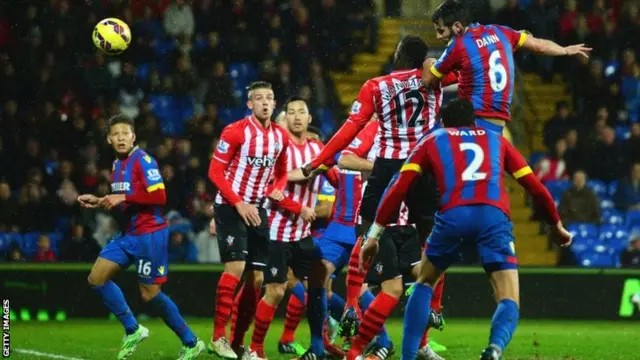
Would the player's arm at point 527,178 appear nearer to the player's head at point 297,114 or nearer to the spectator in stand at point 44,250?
the player's head at point 297,114

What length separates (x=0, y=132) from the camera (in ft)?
56.5

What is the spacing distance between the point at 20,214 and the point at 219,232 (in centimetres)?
700

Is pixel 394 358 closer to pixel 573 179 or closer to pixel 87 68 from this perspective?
pixel 573 179

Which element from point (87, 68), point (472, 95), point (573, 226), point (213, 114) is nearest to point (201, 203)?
point (213, 114)

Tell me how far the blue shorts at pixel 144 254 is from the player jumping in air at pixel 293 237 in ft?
2.73

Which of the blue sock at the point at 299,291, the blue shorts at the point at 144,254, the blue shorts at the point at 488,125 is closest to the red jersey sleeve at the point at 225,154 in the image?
the blue shorts at the point at 144,254

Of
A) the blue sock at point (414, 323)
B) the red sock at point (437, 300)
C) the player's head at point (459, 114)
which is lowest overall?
the red sock at point (437, 300)

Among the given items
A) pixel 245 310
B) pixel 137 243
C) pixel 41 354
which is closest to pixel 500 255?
pixel 245 310

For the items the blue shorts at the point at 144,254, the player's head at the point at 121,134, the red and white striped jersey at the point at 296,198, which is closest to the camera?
the blue shorts at the point at 144,254

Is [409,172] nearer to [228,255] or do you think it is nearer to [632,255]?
[228,255]

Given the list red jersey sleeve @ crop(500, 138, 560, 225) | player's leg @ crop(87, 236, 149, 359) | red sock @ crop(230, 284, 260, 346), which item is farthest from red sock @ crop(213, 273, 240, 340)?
red jersey sleeve @ crop(500, 138, 560, 225)

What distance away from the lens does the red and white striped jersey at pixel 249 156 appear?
31.7 ft

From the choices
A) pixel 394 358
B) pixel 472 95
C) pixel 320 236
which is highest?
pixel 472 95

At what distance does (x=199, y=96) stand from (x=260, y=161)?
27.7 feet
